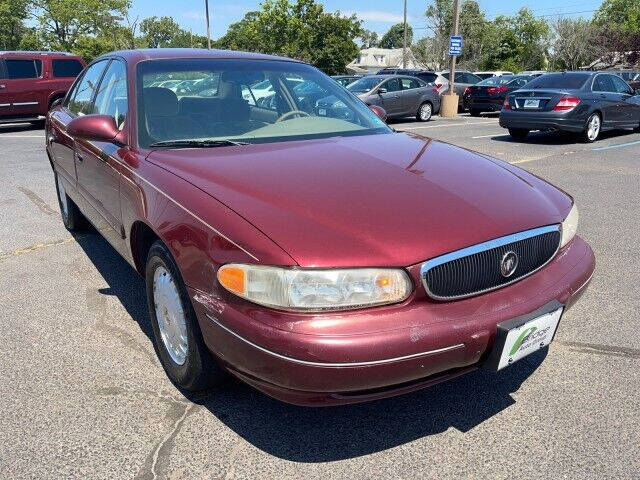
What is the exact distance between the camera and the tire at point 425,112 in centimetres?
1758

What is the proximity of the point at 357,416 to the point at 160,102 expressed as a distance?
79.7 inches

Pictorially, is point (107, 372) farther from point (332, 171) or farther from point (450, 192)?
point (450, 192)

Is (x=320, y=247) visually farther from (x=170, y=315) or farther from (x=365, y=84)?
(x=365, y=84)

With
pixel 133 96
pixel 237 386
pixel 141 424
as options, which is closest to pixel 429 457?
pixel 237 386

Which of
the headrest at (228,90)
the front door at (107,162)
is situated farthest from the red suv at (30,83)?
the headrest at (228,90)

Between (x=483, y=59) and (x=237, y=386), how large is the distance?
61.2 meters

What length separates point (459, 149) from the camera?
3.31m

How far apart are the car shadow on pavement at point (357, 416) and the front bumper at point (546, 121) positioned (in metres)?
9.35

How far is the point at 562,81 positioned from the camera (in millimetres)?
11805

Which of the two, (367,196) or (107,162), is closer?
(367,196)

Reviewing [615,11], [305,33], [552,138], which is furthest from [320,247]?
[615,11]

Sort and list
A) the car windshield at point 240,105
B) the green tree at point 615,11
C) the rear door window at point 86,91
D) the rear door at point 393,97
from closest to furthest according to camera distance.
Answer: the car windshield at point 240,105 < the rear door window at point 86,91 < the rear door at point 393,97 < the green tree at point 615,11

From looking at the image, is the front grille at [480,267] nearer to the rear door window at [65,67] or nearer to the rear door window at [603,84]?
the rear door window at [603,84]

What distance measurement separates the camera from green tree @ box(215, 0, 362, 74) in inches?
1807
